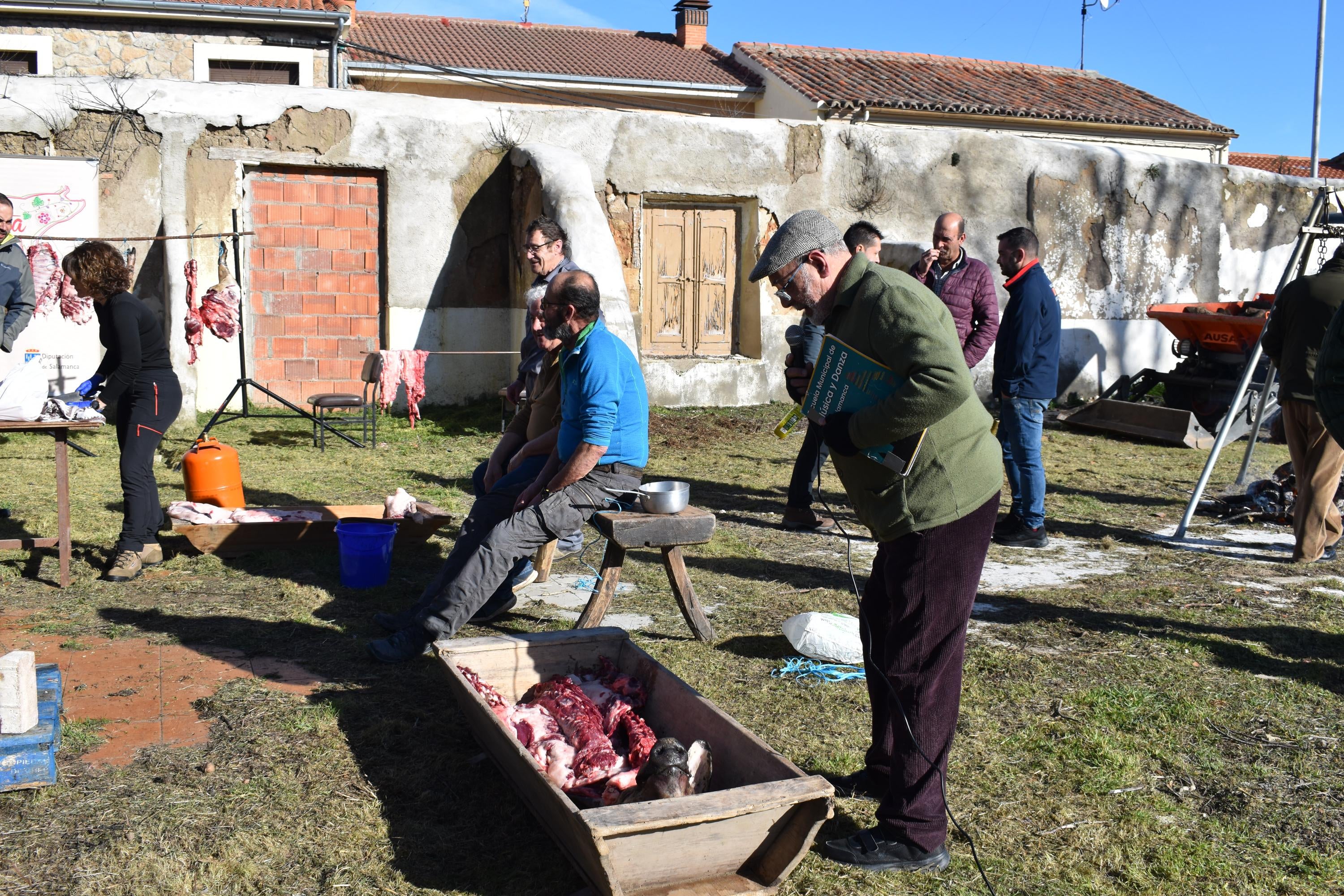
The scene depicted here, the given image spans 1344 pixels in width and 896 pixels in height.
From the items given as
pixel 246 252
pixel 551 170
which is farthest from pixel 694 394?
pixel 246 252

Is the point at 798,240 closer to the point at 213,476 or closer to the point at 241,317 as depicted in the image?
the point at 213,476

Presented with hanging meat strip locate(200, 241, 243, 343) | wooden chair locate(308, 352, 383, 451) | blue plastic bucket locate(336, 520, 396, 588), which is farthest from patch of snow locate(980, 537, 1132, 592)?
hanging meat strip locate(200, 241, 243, 343)

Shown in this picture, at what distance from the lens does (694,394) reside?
488 inches

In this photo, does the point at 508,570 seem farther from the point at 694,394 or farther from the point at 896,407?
the point at 694,394

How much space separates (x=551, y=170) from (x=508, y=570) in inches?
278

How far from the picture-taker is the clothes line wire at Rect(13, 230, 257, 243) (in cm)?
927

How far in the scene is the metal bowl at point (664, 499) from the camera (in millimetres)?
4820

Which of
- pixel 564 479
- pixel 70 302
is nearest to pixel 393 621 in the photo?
pixel 564 479

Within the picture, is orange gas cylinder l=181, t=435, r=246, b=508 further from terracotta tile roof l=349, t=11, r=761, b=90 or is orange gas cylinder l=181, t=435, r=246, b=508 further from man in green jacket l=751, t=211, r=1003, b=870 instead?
terracotta tile roof l=349, t=11, r=761, b=90

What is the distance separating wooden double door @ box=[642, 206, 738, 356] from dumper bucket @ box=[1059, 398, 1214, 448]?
4.09 meters

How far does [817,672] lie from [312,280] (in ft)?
28.4

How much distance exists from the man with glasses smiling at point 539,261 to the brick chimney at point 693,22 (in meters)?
20.1

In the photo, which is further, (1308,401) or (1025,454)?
(1025,454)

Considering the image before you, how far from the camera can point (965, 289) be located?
6.94 m
